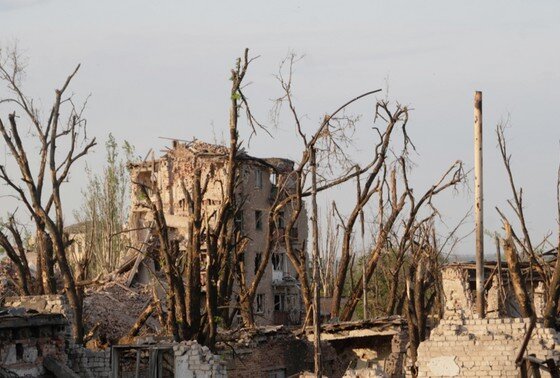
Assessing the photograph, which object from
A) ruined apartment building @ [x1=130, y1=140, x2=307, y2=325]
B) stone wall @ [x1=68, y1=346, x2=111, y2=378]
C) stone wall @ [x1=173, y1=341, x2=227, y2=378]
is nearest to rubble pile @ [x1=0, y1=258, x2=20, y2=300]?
ruined apartment building @ [x1=130, y1=140, x2=307, y2=325]

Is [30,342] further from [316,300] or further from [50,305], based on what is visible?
[316,300]

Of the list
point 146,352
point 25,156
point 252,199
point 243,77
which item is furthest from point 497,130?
point 252,199

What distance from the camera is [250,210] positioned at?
4788cm

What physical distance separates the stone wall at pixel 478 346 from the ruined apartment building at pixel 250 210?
2621 cm

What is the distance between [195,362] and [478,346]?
227 inches

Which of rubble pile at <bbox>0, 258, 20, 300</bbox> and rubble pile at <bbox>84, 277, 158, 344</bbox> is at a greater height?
rubble pile at <bbox>0, 258, 20, 300</bbox>

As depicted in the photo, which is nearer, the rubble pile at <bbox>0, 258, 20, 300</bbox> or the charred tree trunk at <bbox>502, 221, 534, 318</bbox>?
the charred tree trunk at <bbox>502, 221, 534, 318</bbox>

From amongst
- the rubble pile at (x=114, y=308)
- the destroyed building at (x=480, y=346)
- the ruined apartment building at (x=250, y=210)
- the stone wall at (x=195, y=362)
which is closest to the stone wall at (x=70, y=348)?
the stone wall at (x=195, y=362)

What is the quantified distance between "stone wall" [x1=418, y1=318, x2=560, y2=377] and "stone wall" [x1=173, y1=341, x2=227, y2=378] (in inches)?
171

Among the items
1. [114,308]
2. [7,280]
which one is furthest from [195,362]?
[7,280]

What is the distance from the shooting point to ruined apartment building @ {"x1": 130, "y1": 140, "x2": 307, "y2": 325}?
150ft

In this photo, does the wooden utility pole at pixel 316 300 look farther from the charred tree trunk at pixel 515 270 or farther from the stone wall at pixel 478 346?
the charred tree trunk at pixel 515 270

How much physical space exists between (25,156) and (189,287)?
6.16 meters

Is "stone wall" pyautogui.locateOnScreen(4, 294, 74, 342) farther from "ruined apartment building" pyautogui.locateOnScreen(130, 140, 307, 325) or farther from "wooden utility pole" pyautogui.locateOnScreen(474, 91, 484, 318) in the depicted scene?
"ruined apartment building" pyautogui.locateOnScreen(130, 140, 307, 325)
